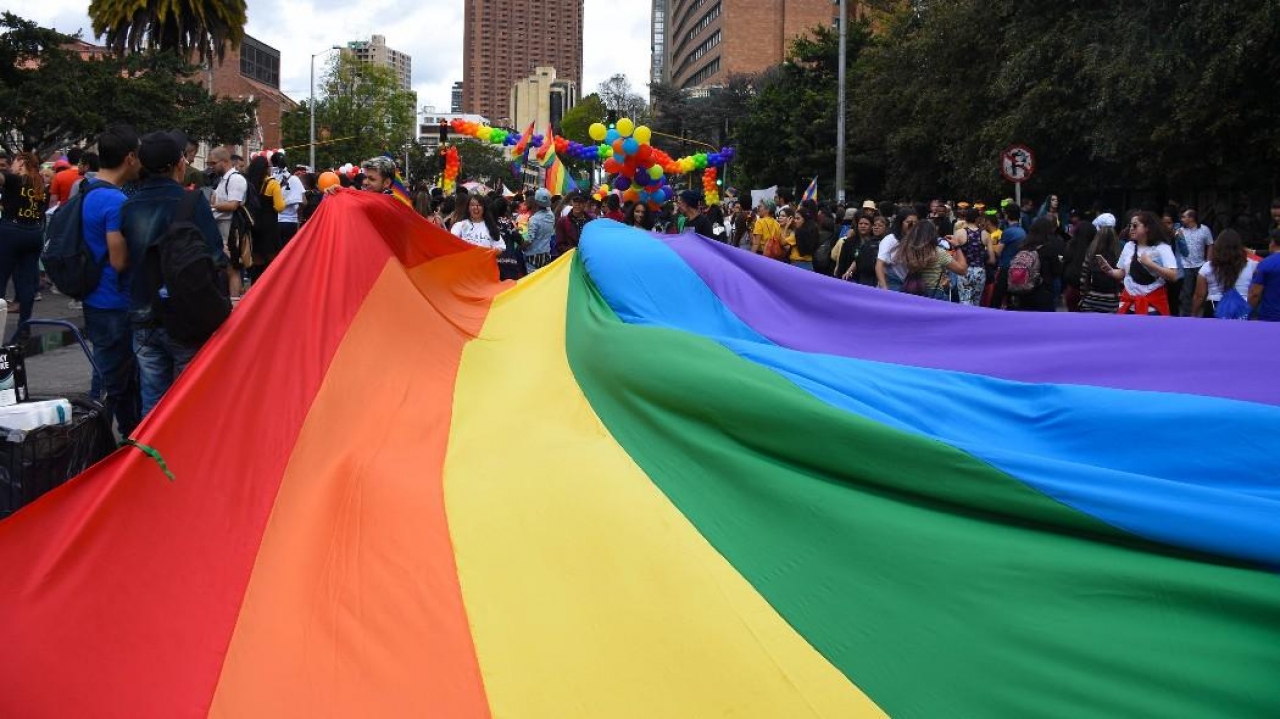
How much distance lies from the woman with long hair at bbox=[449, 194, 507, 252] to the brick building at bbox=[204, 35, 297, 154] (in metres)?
84.0

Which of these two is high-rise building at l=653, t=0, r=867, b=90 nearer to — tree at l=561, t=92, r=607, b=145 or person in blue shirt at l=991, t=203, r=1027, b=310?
tree at l=561, t=92, r=607, b=145

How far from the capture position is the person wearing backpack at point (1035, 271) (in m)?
12.2

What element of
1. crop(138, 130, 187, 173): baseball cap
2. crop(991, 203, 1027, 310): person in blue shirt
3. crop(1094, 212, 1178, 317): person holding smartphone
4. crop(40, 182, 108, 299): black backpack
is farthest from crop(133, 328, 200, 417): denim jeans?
crop(991, 203, 1027, 310): person in blue shirt

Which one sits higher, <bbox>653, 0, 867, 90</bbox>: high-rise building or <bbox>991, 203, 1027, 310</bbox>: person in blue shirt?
<bbox>653, 0, 867, 90</bbox>: high-rise building

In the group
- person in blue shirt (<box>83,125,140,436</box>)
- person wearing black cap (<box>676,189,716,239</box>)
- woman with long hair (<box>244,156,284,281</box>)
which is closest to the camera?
person in blue shirt (<box>83,125,140,436</box>)

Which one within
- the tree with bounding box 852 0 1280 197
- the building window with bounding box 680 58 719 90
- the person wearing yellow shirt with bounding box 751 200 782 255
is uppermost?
the building window with bounding box 680 58 719 90

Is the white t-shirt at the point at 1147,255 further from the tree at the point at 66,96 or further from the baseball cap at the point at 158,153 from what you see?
the tree at the point at 66,96

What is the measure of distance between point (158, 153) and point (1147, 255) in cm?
919

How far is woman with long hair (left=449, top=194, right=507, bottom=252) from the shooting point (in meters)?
12.2

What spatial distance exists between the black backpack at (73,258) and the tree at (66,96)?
26.4 meters

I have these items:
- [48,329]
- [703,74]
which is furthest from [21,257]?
[703,74]

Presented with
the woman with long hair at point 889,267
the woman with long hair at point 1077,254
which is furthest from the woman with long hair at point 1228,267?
the woman with long hair at point 1077,254

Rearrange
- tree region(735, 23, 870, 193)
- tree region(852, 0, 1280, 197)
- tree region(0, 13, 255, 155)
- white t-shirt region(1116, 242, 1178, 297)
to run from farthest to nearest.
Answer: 1. tree region(735, 23, 870, 193)
2. tree region(0, 13, 255, 155)
3. tree region(852, 0, 1280, 197)
4. white t-shirt region(1116, 242, 1178, 297)

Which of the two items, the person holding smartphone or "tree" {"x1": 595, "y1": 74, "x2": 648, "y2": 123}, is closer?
the person holding smartphone
